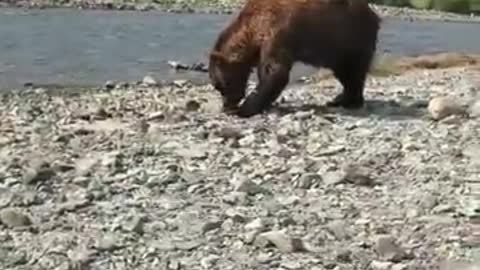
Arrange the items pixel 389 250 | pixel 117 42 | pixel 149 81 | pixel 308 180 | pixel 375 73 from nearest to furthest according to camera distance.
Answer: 1. pixel 389 250
2. pixel 308 180
3. pixel 149 81
4. pixel 375 73
5. pixel 117 42

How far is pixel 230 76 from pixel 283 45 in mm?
800

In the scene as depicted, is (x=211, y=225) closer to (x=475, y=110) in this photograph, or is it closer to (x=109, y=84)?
(x=475, y=110)

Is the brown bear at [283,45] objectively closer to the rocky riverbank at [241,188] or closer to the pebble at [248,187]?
the rocky riverbank at [241,188]

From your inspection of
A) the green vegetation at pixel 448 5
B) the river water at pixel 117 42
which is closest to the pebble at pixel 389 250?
the river water at pixel 117 42

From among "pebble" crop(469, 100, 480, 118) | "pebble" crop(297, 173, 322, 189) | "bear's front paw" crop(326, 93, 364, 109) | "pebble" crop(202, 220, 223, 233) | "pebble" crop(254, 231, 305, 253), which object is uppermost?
"pebble" crop(254, 231, 305, 253)

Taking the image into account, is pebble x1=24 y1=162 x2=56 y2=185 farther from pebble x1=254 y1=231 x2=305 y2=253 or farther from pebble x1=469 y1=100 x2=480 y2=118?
pebble x1=469 y1=100 x2=480 y2=118

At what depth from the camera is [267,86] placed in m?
12.5

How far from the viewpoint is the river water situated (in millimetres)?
19828

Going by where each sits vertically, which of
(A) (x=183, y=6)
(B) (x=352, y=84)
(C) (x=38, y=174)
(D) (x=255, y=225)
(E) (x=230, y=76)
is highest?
(D) (x=255, y=225)

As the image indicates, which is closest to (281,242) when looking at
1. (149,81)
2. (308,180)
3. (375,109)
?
(308,180)

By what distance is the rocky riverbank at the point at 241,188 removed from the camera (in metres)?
7.25

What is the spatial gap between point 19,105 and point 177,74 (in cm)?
584

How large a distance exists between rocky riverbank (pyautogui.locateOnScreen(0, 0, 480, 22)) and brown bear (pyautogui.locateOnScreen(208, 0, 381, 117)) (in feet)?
73.2

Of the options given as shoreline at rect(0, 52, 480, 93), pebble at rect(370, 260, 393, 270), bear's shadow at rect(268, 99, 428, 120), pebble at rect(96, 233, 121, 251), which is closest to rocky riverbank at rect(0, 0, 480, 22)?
shoreline at rect(0, 52, 480, 93)
